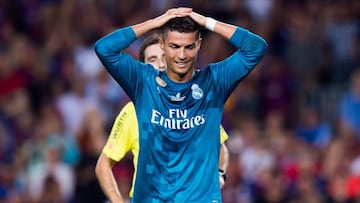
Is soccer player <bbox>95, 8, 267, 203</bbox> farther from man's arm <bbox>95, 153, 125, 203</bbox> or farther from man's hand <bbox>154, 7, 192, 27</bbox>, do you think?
Answer: man's arm <bbox>95, 153, 125, 203</bbox>

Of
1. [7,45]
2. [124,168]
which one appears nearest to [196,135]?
[124,168]

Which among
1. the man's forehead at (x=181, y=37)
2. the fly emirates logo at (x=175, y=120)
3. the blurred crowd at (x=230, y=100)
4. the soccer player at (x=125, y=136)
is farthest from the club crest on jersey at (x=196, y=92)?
the blurred crowd at (x=230, y=100)

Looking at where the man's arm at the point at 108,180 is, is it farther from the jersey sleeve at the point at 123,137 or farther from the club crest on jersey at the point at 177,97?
the club crest on jersey at the point at 177,97

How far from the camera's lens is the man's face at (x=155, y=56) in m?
10.2

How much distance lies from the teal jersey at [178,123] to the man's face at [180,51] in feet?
0.48

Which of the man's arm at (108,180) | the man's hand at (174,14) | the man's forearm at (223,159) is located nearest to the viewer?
the man's hand at (174,14)

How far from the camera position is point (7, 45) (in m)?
18.8

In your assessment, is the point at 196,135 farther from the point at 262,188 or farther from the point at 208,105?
the point at 262,188

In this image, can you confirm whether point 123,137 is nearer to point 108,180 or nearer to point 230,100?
point 108,180

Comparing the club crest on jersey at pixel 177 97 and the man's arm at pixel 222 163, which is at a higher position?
the club crest on jersey at pixel 177 97

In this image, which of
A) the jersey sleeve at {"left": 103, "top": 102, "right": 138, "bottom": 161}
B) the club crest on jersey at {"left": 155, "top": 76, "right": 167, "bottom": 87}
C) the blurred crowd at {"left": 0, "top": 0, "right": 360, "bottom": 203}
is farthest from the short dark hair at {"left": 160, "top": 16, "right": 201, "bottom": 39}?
the blurred crowd at {"left": 0, "top": 0, "right": 360, "bottom": 203}

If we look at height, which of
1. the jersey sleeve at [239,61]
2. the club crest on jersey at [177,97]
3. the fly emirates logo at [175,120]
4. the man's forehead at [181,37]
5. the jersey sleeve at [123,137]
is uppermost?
the man's forehead at [181,37]

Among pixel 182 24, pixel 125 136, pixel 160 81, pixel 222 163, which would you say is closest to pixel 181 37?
pixel 182 24

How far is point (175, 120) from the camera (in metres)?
9.21
